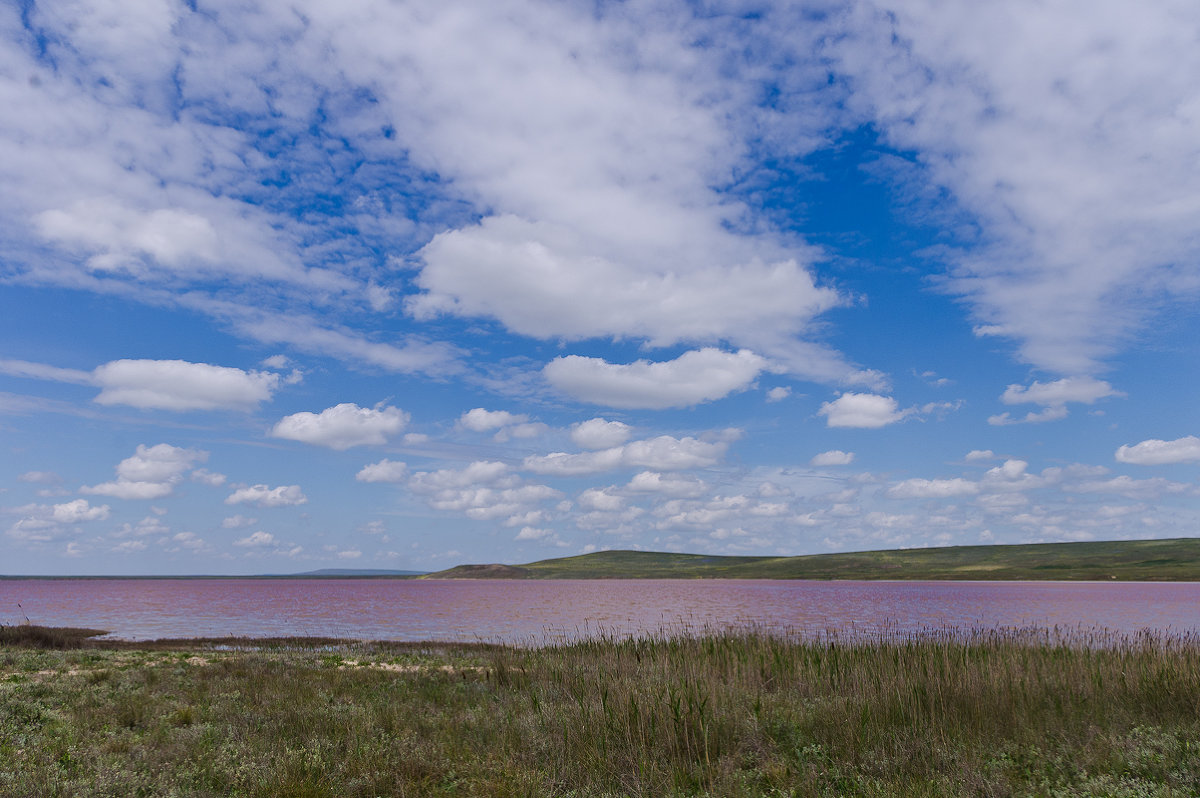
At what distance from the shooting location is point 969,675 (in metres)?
12.4

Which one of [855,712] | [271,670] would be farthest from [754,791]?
[271,670]

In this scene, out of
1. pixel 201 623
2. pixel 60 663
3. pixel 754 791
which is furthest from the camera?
pixel 201 623

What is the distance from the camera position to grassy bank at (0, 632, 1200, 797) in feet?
26.0

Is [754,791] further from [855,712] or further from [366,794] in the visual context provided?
[366,794]

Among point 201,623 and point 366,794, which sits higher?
point 366,794

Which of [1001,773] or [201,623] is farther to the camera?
[201,623]

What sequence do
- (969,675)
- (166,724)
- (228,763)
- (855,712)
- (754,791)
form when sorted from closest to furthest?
(754,791)
(228,763)
(855,712)
(166,724)
(969,675)

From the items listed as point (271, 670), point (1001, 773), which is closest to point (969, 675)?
point (1001, 773)

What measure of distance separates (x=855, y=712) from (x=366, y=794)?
7.10 metres

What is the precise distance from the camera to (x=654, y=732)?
32.2 ft

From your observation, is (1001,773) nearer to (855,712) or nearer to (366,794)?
(855,712)

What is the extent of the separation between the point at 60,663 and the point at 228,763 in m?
18.9

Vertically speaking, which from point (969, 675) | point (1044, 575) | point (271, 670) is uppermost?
point (969, 675)

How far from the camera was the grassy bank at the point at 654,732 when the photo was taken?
7914mm
